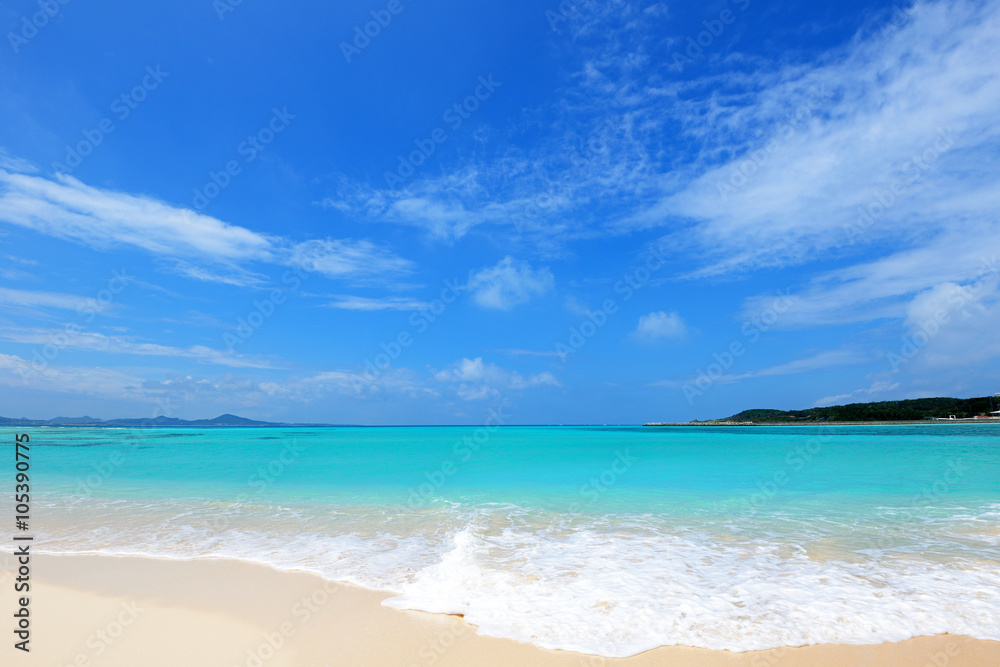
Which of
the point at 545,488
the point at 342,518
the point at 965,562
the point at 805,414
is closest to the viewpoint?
the point at 965,562

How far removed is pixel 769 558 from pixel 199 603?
8614 millimetres

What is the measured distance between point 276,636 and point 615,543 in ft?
19.0

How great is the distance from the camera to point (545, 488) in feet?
49.3

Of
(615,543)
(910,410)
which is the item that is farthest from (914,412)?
(615,543)

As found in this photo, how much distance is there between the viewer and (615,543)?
27.4ft

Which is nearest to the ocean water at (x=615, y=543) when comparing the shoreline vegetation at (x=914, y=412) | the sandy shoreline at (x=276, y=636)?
the sandy shoreline at (x=276, y=636)

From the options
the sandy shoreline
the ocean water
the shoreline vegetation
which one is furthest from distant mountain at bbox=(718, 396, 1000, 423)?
the sandy shoreline

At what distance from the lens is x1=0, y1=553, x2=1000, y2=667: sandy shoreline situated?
4492 mm

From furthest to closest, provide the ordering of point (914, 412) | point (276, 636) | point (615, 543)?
point (914, 412) → point (615, 543) → point (276, 636)

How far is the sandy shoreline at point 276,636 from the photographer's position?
14.7ft

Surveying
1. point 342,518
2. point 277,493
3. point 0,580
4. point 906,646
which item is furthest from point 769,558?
point 277,493

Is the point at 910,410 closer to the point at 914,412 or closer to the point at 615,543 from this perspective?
the point at 914,412

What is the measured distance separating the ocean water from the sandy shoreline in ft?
0.84

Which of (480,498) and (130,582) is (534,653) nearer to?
(130,582)
